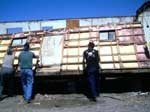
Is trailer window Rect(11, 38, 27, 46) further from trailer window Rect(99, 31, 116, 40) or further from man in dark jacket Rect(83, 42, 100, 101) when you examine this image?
man in dark jacket Rect(83, 42, 100, 101)

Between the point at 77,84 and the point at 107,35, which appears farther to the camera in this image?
the point at 107,35

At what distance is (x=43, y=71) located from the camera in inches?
472

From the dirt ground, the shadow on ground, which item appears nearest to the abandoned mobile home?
the shadow on ground

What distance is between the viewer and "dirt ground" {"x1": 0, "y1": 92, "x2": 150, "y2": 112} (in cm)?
866

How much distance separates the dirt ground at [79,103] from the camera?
8.66 m

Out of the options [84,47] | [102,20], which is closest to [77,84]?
[84,47]

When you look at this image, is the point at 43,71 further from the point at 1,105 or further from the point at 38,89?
the point at 1,105

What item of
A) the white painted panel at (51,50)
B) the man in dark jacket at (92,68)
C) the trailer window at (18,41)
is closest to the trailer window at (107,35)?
the white painted panel at (51,50)

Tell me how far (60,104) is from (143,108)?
281cm

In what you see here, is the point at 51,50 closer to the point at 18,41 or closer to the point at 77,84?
the point at 77,84

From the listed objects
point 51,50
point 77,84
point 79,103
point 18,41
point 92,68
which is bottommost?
point 79,103

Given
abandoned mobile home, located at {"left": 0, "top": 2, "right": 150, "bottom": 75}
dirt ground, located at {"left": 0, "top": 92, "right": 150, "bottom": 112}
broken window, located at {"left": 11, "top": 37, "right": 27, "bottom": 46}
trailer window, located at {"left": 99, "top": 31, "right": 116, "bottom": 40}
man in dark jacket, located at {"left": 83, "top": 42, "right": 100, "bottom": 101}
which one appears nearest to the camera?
dirt ground, located at {"left": 0, "top": 92, "right": 150, "bottom": 112}

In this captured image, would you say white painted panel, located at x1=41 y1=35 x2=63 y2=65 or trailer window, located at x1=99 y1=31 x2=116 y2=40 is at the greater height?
trailer window, located at x1=99 y1=31 x2=116 y2=40

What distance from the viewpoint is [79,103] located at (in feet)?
32.1
